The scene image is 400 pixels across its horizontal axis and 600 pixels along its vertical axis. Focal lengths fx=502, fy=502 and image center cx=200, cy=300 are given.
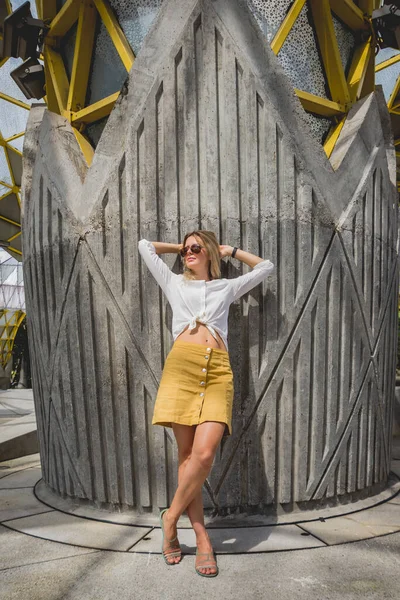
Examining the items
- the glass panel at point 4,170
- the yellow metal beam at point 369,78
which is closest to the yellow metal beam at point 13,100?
the glass panel at point 4,170

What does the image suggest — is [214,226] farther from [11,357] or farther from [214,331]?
[11,357]

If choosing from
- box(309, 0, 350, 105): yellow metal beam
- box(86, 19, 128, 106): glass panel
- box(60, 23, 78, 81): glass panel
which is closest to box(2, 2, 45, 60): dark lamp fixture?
box(60, 23, 78, 81): glass panel

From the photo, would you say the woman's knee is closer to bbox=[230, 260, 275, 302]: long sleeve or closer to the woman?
the woman

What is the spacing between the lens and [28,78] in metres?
5.67

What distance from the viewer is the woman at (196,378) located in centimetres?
286

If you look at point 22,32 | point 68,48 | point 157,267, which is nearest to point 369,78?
point 68,48

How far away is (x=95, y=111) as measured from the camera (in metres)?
4.21

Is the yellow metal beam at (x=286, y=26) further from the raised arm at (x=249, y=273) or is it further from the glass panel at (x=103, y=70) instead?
the raised arm at (x=249, y=273)

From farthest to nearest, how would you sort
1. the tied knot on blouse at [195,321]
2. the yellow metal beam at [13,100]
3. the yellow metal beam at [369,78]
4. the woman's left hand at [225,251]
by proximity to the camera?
the yellow metal beam at [13,100], the yellow metal beam at [369,78], the woman's left hand at [225,251], the tied knot on blouse at [195,321]

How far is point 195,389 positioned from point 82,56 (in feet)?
10.4

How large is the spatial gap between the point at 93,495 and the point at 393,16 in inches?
189

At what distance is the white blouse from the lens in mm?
3123

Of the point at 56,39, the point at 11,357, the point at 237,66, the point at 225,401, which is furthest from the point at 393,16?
the point at 11,357

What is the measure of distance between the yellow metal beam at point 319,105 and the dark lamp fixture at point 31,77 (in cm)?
306
